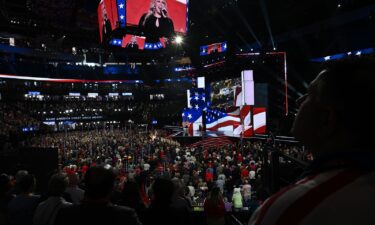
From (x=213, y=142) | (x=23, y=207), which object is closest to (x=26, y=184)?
(x=23, y=207)

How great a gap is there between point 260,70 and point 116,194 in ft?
101

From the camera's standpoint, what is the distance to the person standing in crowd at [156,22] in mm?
24688

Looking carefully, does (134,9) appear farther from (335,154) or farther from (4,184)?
(335,154)

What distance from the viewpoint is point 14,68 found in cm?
4853

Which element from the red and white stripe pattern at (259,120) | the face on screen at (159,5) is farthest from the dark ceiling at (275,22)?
the face on screen at (159,5)

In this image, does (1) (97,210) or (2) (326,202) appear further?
(1) (97,210)

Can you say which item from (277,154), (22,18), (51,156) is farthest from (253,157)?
(22,18)

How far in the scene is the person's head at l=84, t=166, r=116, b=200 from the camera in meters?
2.50

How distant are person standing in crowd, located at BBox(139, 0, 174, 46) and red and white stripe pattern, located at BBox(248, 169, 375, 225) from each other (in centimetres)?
→ 2495

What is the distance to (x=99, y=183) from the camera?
99.0 inches

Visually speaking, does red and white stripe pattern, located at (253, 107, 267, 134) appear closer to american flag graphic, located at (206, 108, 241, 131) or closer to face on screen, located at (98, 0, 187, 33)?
american flag graphic, located at (206, 108, 241, 131)

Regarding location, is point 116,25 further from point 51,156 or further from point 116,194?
point 116,194

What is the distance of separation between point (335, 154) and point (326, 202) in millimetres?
175

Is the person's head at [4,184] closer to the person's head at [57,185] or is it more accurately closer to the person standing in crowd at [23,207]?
the person standing in crowd at [23,207]
